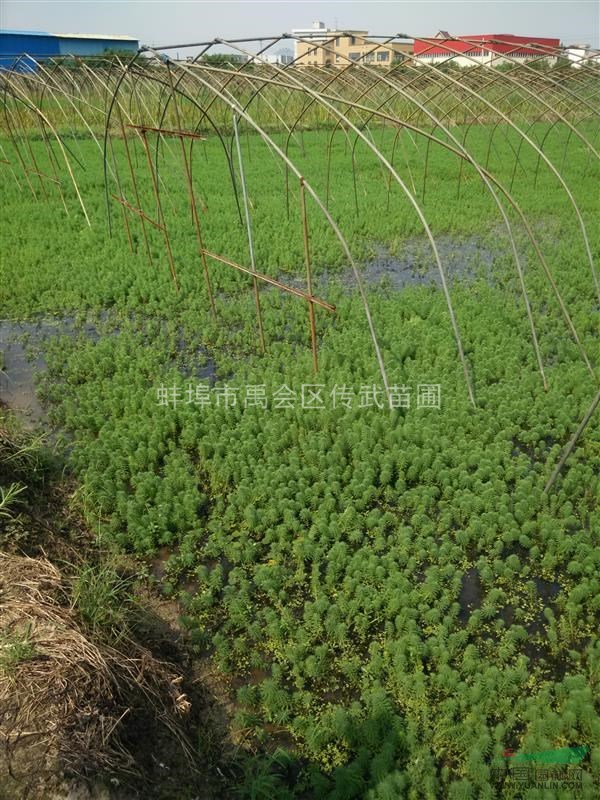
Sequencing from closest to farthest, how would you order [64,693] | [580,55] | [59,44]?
[64,693], [580,55], [59,44]

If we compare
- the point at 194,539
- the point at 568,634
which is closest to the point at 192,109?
the point at 194,539

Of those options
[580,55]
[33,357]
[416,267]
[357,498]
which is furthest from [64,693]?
[580,55]

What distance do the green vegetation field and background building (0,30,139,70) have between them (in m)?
43.7

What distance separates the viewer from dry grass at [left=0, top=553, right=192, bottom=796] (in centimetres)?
250

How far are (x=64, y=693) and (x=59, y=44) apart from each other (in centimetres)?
6289

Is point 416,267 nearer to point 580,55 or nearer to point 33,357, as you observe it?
point 33,357

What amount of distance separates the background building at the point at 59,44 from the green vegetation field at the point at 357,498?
4373cm

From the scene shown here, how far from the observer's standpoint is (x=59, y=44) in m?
51.4

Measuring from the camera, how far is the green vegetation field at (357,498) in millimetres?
3004

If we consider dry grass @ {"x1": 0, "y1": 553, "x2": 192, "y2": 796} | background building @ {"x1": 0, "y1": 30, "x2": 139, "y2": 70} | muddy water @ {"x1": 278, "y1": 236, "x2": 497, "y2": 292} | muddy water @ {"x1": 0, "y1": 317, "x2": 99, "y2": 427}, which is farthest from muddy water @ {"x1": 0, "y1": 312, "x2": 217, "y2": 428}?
background building @ {"x1": 0, "y1": 30, "x2": 139, "y2": 70}

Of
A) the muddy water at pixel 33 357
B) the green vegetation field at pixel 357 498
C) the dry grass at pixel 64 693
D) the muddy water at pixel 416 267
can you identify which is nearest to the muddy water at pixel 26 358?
the muddy water at pixel 33 357

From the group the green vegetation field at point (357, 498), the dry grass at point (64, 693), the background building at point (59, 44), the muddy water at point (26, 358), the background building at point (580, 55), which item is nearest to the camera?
the dry grass at point (64, 693)

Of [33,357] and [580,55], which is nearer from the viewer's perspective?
[33,357]

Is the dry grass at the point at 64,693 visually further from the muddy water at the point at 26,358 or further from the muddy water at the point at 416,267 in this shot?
the muddy water at the point at 416,267
